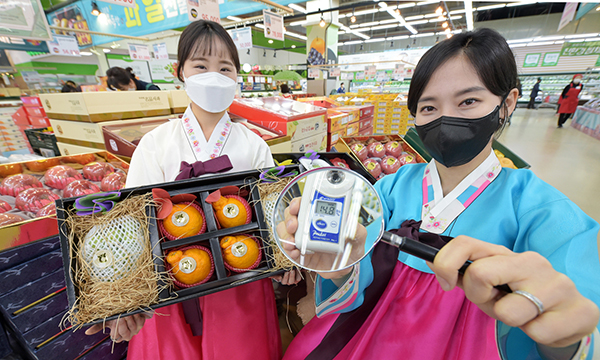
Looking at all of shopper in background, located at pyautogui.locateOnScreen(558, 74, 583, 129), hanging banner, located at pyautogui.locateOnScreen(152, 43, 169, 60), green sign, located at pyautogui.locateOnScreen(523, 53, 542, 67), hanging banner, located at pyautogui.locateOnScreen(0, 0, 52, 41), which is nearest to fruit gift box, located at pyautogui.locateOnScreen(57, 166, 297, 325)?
hanging banner, located at pyautogui.locateOnScreen(0, 0, 52, 41)

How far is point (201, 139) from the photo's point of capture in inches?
54.4

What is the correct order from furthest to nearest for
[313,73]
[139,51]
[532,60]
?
[532,60]
[313,73]
[139,51]

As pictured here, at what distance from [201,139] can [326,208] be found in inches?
40.7

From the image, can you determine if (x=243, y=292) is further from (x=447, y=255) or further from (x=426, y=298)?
(x=447, y=255)

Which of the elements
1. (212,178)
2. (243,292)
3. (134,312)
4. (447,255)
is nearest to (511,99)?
(447,255)

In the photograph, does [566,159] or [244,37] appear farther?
[566,159]

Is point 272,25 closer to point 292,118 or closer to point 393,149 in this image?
point 292,118

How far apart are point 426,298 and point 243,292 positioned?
84cm

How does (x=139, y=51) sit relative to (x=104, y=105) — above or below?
above

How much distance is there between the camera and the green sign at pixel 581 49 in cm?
1505

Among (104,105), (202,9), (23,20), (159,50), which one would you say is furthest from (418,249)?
(159,50)

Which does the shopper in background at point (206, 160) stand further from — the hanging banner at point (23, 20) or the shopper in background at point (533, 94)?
the shopper in background at point (533, 94)

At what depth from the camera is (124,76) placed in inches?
145

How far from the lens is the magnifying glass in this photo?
66 centimetres
